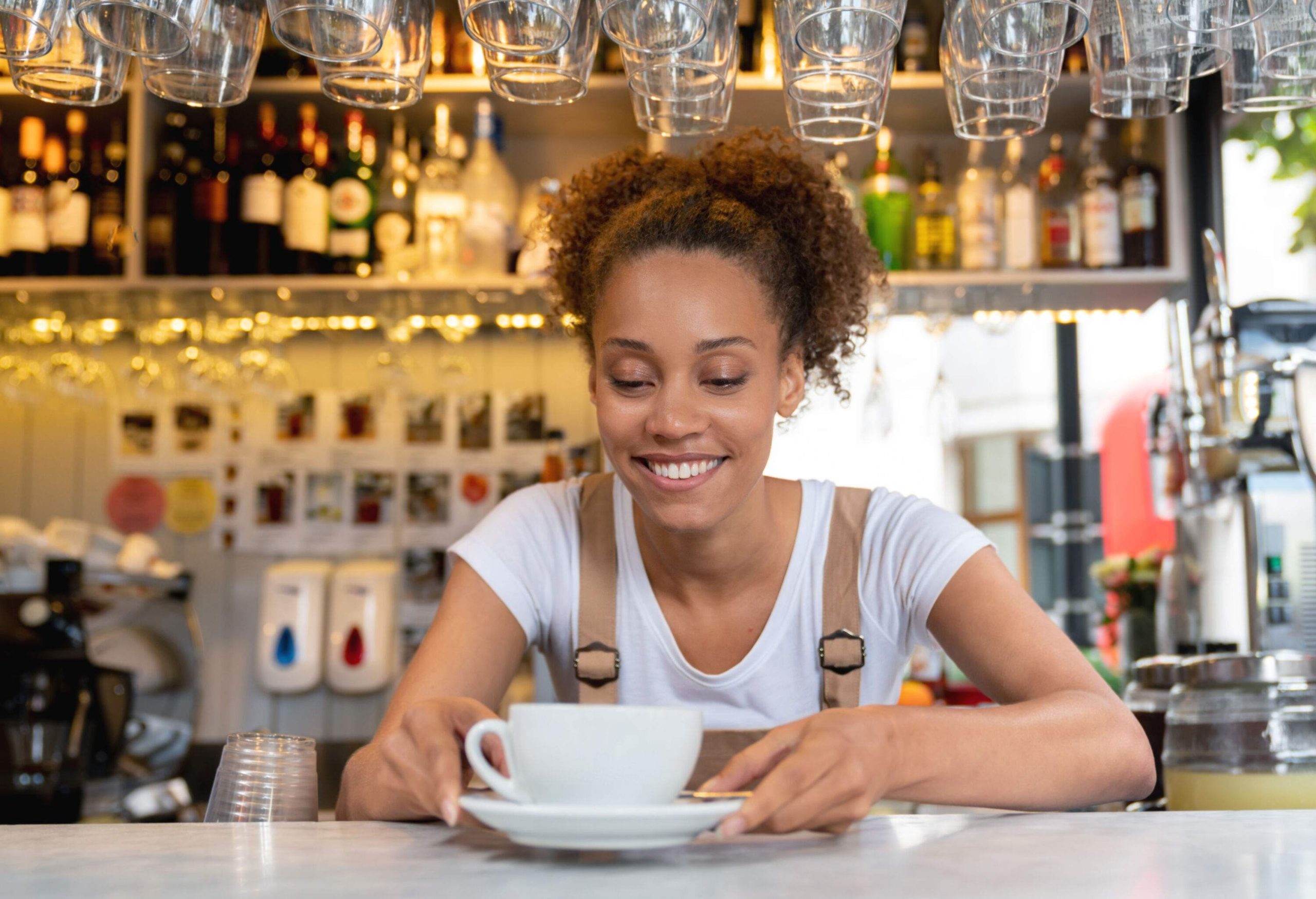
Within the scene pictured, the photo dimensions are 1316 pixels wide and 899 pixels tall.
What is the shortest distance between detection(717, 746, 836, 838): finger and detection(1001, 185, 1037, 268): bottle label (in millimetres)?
1984

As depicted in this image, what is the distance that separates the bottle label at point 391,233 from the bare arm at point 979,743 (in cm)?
163

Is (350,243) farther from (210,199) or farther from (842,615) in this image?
(842,615)

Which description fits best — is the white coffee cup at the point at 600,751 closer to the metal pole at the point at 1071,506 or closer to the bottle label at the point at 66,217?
the bottle label at the point at 66,217

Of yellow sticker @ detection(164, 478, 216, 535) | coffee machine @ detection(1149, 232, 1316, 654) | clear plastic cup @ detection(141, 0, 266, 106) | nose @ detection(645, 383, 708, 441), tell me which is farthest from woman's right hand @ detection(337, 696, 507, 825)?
yellow sticker @ detection(164, 478, 216, 535)

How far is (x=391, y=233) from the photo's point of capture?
8.28 feet

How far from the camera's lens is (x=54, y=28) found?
78 cm

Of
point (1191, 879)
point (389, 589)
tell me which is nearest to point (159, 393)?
point (389, 589)

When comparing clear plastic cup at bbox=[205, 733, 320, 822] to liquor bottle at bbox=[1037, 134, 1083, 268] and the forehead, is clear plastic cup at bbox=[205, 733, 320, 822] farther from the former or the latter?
liquor bottle at bbox=[1037, 134, 1083, 268]

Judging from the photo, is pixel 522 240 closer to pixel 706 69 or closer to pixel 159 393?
pixel 159 393

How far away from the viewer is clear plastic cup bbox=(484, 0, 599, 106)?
2.79 feet

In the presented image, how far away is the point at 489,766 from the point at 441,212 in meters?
1.96

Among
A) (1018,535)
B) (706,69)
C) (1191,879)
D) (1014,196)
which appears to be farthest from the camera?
(1018,535)

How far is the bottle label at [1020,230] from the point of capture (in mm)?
2471

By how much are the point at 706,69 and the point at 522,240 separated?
1695 millimetres
